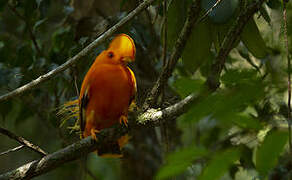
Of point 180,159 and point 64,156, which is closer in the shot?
point 180,159

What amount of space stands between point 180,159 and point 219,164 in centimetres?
10

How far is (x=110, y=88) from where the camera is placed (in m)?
2.16

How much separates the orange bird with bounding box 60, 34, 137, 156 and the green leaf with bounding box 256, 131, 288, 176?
115cm

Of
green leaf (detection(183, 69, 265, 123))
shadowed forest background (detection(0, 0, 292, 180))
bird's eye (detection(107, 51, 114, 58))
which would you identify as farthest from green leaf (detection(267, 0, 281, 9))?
green leaf (detection(183, 69, 265, 123))

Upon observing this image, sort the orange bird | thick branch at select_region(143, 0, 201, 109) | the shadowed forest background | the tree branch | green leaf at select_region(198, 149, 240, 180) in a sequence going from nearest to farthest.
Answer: green leaf at select_region(198, 149, 240, 180) < the shadowed forest background < the tree branch < thick branch at select_region(143, 0, 201, 109) < the orange bird

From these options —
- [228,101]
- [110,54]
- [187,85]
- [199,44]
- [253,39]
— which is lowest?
[228,101]

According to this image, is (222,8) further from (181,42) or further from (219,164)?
(219,164)

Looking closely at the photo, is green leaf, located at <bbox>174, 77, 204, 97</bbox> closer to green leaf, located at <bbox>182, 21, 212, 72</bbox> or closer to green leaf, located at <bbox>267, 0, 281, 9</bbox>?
green leaf, located at <bbox>182, 21, 212, 72</bbox>

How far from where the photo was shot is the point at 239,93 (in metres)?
1.03

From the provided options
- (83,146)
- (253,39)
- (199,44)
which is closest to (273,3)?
(253,39)

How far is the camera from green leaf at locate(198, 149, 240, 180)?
0.92 metres

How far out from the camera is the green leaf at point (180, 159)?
96 centimetres

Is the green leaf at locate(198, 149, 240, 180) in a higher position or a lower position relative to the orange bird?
lower

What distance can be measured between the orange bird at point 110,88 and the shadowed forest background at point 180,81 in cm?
14
